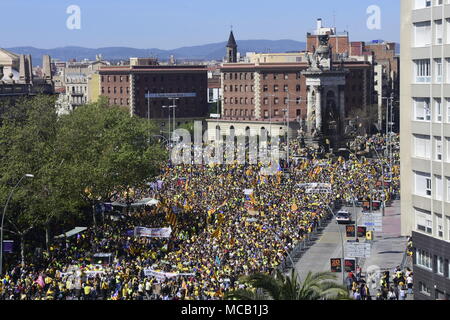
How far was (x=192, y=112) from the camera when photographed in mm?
174750

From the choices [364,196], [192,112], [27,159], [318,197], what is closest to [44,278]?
[27,159]

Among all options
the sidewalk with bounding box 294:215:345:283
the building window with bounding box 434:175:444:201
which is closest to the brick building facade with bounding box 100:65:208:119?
the sidewalk with bounding box 294:215:345:283

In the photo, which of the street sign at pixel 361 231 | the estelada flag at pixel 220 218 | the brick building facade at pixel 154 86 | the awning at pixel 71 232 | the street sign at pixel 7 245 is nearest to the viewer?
the street sign at pixel 7 245

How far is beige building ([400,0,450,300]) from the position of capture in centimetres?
3797

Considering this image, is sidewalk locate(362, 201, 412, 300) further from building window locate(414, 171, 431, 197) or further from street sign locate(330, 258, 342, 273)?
building window locate(414, 171, 431, 197)

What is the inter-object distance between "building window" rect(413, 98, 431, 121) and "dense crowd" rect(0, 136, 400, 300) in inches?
422

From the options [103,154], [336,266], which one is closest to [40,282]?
[336,266]

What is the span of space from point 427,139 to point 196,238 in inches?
908

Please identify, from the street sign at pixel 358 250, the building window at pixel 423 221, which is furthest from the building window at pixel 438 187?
the street sign at pixel 358 250

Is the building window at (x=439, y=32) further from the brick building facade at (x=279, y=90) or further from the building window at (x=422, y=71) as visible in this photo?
the brick building facade at (x=279, y=90)

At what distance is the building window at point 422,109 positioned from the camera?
3933cm

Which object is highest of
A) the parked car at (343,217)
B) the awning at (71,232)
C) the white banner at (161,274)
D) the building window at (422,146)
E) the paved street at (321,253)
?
the building window at (422,146)

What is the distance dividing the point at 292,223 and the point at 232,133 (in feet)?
317

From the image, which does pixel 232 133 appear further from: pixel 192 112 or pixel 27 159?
pixel 27 159
